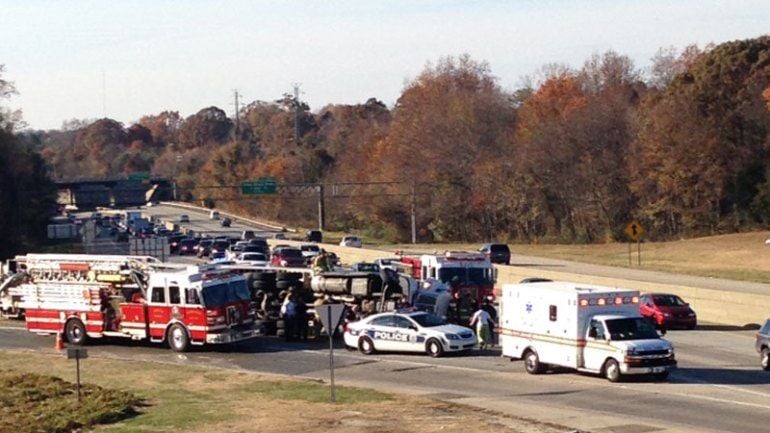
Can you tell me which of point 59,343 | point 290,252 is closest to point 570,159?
point 290,252

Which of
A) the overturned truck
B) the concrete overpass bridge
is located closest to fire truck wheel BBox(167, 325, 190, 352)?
the overturned truck

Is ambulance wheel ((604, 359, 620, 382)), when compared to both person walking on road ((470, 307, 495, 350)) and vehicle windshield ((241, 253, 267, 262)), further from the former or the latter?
vehicle windshield ((241, 253, 267, 262))

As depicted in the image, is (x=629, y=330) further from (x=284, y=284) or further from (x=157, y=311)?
(x=157, y=311)

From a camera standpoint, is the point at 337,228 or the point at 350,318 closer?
the point at 350,318

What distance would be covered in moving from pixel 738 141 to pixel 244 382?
69577 millimetres

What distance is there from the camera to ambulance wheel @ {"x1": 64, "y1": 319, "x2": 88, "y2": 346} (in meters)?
41.4

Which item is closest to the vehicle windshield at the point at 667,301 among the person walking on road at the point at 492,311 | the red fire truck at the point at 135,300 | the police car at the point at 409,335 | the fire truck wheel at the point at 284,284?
the person walking on road at the point at 492,311

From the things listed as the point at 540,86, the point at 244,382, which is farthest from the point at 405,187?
the point at 244,382

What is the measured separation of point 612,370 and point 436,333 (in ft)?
23.4

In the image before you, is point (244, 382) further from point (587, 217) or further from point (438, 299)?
point (587, 217)

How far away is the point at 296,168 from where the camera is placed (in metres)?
158

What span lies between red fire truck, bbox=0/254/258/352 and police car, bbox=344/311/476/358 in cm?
383

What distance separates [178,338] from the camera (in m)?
39.0

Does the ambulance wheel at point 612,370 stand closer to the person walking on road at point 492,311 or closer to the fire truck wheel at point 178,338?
the person walking on road at point 492,311
